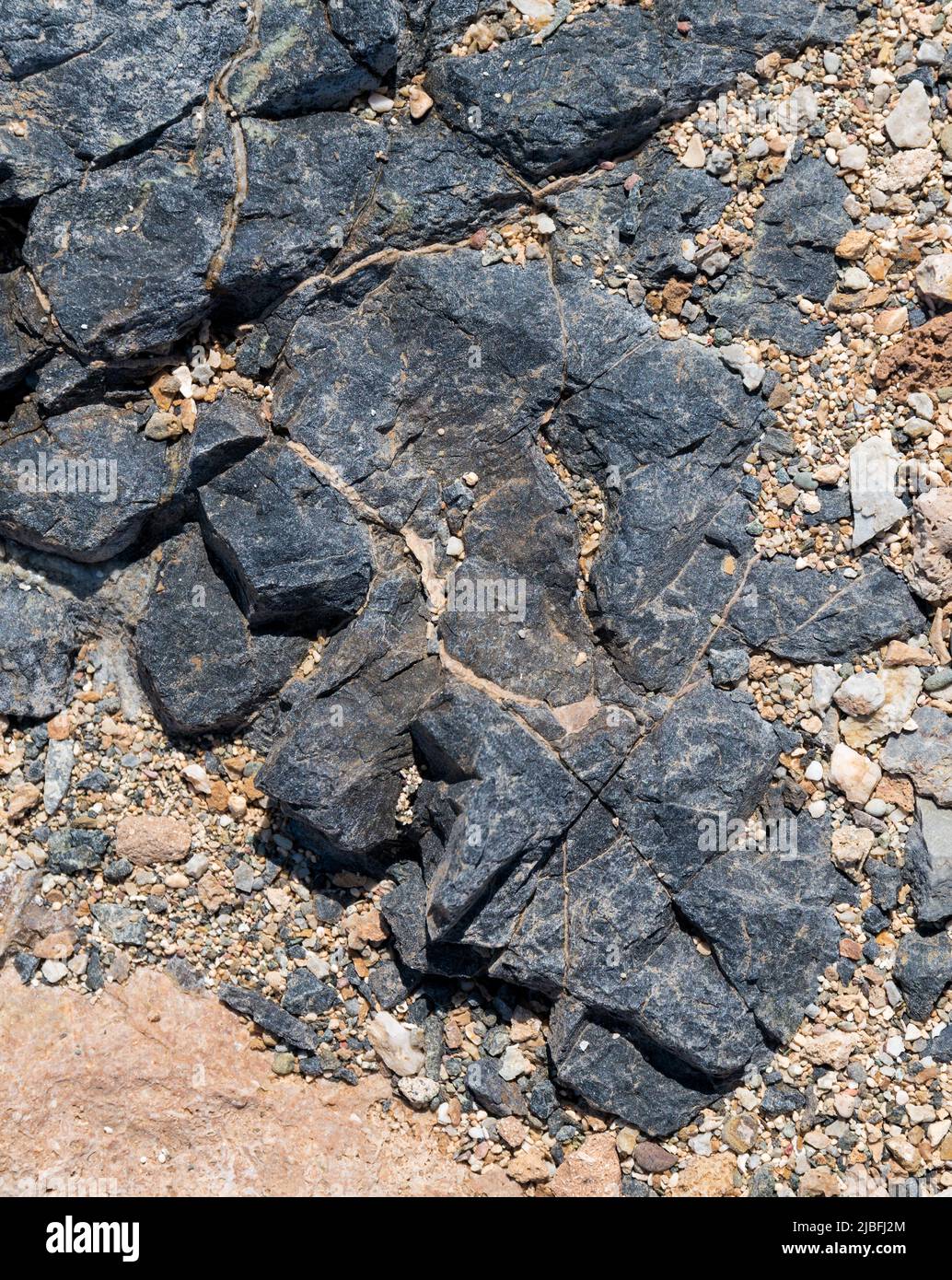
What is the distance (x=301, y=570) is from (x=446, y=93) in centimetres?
288

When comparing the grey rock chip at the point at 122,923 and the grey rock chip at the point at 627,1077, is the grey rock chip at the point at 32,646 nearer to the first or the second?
the grey rock chip at the point at 122,923

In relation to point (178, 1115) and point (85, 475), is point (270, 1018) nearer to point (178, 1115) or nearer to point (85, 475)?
point (178, 1115)

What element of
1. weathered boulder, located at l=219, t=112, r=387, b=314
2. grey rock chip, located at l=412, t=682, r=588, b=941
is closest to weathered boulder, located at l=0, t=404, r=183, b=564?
weathered boulder, located at l=219, t=112, r=387, b=314

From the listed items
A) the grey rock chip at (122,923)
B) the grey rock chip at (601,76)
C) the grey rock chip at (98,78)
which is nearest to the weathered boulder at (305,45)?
the grey rock chip at (98,78)

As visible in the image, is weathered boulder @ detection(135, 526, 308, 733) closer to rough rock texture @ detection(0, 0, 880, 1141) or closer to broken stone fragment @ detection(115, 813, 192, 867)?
rough rock texture @ detection(0, 0, 880, 1141)

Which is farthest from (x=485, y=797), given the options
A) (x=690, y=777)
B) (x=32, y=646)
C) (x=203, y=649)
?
(x=32, y=646)

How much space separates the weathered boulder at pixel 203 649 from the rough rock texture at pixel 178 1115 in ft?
5.77

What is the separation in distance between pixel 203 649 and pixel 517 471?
2128 mm

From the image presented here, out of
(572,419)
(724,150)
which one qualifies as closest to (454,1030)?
(572,419)

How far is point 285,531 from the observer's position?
21.5 ft

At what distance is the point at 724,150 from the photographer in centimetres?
675

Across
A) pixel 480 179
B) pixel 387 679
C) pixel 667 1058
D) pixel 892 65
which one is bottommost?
pixel 667 1058

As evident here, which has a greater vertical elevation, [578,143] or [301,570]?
[578,143]

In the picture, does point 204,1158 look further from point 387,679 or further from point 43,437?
point 43,437
